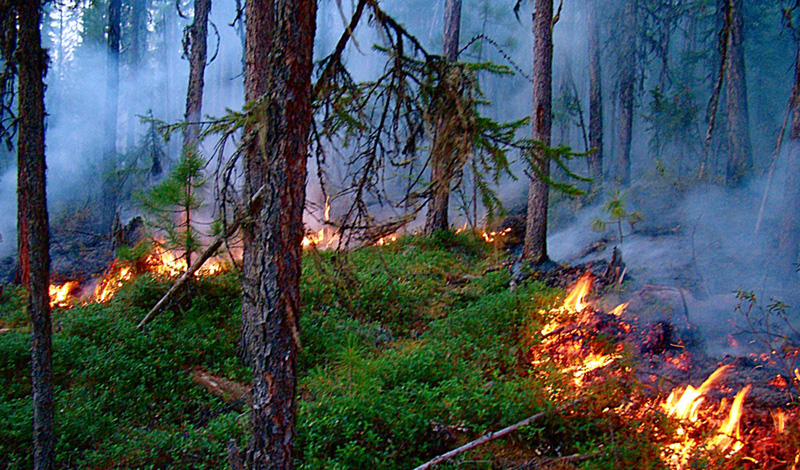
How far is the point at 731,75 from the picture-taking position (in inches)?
654

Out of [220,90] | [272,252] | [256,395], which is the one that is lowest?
[256,395]

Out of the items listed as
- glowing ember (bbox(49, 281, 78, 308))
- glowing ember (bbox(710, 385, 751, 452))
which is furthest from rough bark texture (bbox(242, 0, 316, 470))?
glowing ember (bbox(49, 281, 78, 308))

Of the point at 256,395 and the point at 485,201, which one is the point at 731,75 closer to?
the point at 485,201

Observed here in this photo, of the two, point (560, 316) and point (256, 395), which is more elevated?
point (256, 395)

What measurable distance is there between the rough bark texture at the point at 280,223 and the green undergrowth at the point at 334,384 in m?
0.45

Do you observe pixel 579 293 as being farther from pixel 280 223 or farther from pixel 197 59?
pixel 197 59

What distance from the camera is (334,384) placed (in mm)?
5219

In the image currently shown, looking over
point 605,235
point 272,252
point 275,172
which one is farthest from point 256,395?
point 605,235

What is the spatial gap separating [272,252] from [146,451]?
9.73ft

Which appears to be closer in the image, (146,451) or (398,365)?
(146,451)

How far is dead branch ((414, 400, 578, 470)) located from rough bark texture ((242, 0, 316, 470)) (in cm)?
145

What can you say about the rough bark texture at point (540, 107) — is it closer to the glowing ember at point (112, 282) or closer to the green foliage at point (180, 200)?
the green foliage at point (180, 200)

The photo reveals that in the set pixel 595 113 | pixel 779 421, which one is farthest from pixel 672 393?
pixel 595 113

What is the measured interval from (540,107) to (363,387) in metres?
7.72
